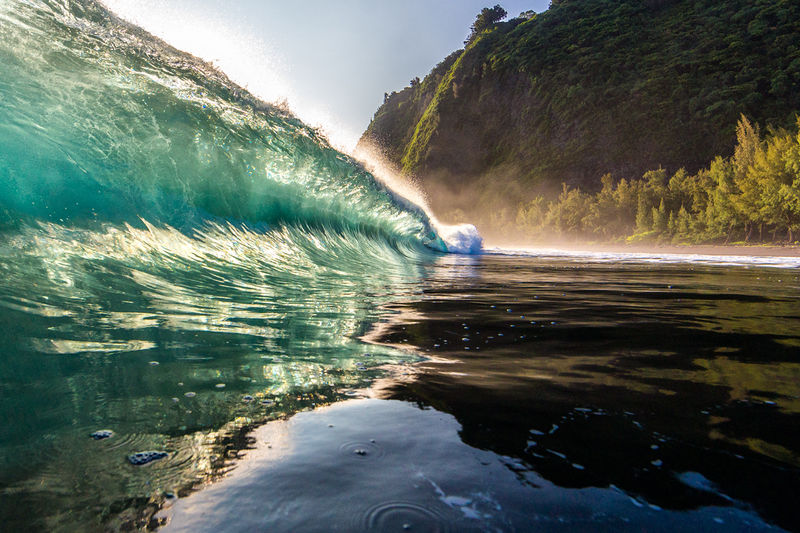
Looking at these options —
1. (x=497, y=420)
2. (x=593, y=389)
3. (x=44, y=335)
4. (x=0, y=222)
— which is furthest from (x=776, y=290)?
(x=0, y=222)

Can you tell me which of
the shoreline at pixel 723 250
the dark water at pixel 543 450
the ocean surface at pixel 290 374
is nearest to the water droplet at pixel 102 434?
the ocean surface at pixel 290 374

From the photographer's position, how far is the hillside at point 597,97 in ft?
202

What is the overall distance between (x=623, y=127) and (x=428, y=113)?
45.5 m

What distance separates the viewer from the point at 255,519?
0.86m

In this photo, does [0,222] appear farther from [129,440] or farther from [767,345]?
[767,345]

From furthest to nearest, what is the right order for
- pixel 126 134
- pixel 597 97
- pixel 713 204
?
1. pixel 597 97
2. pixel 713 204
3. pixel 126 134

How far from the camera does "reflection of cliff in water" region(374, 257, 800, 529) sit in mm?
1059

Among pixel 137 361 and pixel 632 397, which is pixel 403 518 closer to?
pixel 632 397

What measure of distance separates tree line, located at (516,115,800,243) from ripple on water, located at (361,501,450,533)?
117 feet

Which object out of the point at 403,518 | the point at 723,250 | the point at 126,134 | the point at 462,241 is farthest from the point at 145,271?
the point at 723,250

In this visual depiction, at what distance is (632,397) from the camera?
165cm

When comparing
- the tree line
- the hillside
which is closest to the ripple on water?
the tree line

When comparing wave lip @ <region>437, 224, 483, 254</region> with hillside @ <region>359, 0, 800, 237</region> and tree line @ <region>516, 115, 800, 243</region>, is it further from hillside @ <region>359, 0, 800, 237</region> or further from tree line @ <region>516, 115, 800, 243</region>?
hillside @ <region>359, 0, 800, 237</region>

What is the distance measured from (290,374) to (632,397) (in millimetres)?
1395
